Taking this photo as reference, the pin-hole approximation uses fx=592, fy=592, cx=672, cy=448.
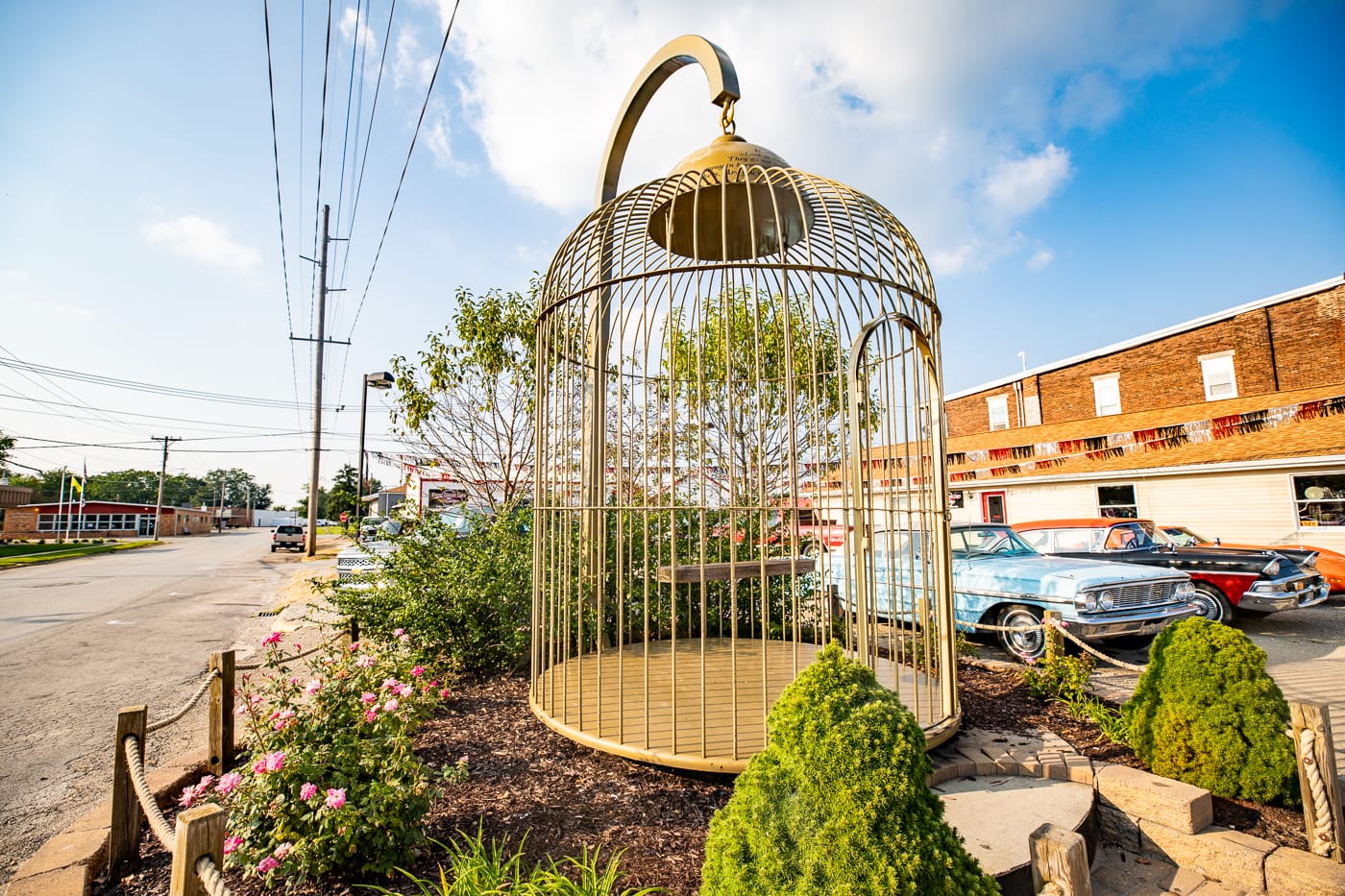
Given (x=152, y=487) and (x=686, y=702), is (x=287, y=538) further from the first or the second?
(x=152, y=487)

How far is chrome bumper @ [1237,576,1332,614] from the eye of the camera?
7.61 meters

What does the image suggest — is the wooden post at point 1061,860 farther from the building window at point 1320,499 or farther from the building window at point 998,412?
the building window at point 998,412

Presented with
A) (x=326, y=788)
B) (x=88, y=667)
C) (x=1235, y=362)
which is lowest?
(x=88, y=667)

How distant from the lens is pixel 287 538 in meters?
27.3

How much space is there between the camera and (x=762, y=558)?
3.01m

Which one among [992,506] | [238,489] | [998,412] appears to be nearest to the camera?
[992,506]

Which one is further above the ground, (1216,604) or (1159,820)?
(1216,604)

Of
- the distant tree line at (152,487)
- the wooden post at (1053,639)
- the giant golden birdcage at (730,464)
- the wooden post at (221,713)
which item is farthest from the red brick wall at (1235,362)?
the distant tree line at (152,487)

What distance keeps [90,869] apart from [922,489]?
420cm

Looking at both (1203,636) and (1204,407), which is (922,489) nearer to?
(1203,636)

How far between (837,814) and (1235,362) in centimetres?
1941

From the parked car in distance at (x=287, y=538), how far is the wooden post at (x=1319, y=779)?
1251 inches

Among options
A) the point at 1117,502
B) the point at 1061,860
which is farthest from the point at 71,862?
the point at 1117,502

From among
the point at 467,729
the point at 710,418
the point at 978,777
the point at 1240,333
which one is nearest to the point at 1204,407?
the point at 1240,333
